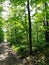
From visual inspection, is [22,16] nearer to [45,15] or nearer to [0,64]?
[45,15]

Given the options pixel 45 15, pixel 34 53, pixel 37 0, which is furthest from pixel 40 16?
pixel 34 53

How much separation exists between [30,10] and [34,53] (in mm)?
5086

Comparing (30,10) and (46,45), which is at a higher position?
(30,10)

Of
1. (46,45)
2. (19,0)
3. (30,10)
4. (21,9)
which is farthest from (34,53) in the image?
(21,9)

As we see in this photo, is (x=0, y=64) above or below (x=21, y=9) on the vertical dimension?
below

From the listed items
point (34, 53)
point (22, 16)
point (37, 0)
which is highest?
point (37, 0)

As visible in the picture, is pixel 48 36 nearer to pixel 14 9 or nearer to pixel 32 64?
pixel 14 9

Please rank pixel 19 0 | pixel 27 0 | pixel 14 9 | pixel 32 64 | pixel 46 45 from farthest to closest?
pixel 14 9 → pixel 46 45 → pixel 27 0 → pixel 19 0 → pixel 32 64

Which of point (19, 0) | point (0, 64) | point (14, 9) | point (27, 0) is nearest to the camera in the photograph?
point (0, 64)

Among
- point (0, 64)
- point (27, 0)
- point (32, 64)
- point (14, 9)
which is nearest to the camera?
point (32, 64)

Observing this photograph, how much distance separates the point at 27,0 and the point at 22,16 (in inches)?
295

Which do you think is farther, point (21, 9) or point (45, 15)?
point (21, 9)

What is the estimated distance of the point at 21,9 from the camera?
27594 millimetres

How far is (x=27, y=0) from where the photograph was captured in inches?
787
